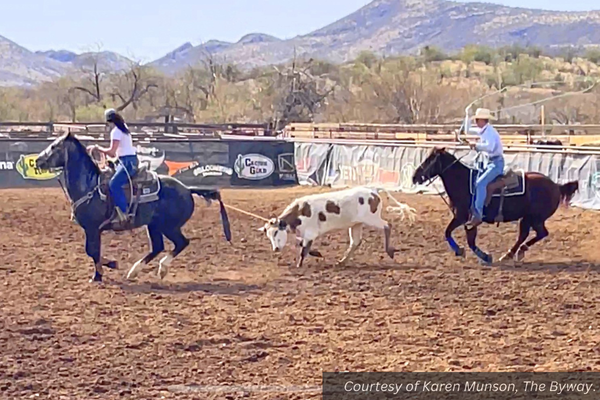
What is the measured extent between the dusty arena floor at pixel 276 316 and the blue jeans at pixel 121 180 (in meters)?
0.81

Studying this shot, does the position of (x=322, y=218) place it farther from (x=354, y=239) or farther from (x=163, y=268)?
(x=163, y=268)

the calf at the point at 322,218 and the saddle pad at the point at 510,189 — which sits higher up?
the saddle pad at the point at 510,189

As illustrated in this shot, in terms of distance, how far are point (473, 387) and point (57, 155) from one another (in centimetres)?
603

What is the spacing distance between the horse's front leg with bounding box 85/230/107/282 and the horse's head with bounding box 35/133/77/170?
79 cm

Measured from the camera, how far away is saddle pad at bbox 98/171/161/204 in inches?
408

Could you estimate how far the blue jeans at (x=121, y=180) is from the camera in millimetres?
10305

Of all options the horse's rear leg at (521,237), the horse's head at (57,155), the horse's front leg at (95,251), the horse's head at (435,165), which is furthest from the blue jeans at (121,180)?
the horse's rear leg at (521,237)

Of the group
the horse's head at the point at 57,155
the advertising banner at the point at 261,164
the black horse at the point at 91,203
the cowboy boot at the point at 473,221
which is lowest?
the advertising banner at the point at 261,164

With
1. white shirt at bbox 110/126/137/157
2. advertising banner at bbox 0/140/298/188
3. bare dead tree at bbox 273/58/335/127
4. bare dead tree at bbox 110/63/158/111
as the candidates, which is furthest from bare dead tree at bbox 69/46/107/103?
white shirt at bbox 110/126/137/157

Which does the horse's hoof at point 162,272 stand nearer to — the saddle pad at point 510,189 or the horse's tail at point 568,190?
the saddle pad at point 510,189

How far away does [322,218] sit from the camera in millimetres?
11297

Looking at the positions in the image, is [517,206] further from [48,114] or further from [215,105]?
[48,114]

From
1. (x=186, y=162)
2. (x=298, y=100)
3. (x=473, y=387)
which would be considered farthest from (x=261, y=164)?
(x=298, y=100)

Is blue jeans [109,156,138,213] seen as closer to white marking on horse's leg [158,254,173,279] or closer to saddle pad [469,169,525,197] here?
white marking on horse's leg [158,254,173,279]
